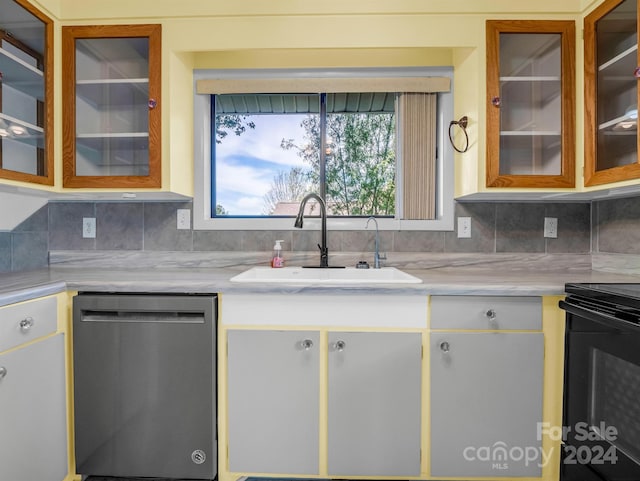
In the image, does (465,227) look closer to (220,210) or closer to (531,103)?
(531,103)

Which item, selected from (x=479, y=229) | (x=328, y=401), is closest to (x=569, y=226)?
(x=479, y=229)

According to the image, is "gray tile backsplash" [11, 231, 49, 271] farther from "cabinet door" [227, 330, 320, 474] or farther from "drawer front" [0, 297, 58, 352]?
"cabinet door" [227, 330, 320, 474]

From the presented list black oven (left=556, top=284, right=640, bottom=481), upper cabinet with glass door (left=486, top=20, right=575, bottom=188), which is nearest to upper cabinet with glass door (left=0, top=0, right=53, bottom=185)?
upper cabinet with glass door (left=486, top=20, right=575, bottom=188)

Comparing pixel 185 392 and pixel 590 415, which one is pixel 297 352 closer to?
pixel 185 392

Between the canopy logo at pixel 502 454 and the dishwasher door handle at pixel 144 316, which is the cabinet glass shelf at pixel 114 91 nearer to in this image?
the dishwasher door handle at pixel 144 316

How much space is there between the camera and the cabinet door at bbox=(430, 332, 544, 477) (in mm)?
1371

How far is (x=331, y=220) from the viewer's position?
2.06m

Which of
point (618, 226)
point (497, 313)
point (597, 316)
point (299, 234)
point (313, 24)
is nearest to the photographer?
point (597, 316)

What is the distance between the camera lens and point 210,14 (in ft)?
5.56

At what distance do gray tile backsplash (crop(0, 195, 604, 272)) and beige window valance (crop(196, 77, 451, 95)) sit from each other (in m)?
Result: 0.70

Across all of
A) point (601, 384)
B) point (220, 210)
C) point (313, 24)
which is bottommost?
point (601, 384)

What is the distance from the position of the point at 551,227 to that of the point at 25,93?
277 cm

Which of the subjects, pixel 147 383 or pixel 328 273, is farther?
pixel 328 273

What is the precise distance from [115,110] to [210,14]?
0.68 metres
